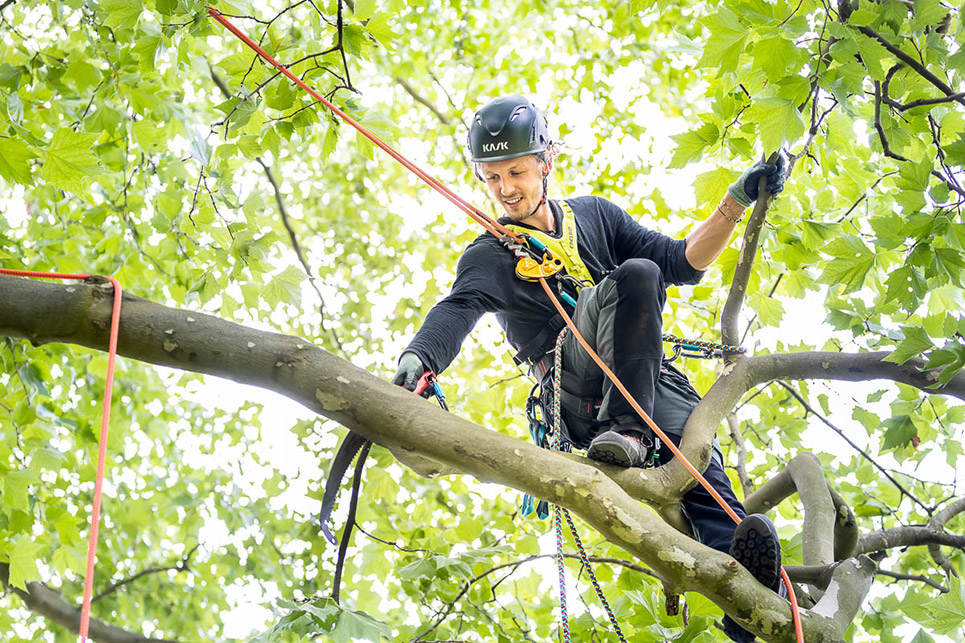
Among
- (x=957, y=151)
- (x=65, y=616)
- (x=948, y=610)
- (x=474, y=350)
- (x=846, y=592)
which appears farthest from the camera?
(x=474, y=350)

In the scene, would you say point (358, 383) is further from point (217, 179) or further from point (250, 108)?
point (217, 179)

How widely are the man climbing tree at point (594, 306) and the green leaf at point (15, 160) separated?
1.22 meters

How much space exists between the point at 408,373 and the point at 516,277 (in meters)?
0.71

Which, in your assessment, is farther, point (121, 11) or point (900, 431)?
point (900, 431)

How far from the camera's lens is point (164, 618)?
682 cm

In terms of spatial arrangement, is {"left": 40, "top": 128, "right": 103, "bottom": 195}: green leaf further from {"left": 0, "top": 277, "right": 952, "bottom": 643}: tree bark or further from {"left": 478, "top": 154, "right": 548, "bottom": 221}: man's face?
{"left": 478, "top": 154, "right": 548, "bottom": 221}: man's face

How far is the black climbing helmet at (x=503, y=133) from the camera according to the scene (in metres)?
3.07

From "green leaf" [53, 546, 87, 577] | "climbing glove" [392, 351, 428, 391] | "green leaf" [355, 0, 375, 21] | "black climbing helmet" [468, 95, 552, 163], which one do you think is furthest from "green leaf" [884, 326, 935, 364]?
"green leaf" [53, 546, 87, 577]

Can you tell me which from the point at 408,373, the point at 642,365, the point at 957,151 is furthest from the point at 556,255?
the point at 957,151

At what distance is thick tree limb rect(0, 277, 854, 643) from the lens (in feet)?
6.53

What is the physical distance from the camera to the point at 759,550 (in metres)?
2.25

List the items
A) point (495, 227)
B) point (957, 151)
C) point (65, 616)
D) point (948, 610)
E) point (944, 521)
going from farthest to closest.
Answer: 1. point (65, 616)
2. point (944, 521)
3. point (495, 227)
4. point (948, 610)
5. point (957, 151)

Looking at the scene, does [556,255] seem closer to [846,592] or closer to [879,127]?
[879,127]

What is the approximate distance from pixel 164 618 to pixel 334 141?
16.5ft
